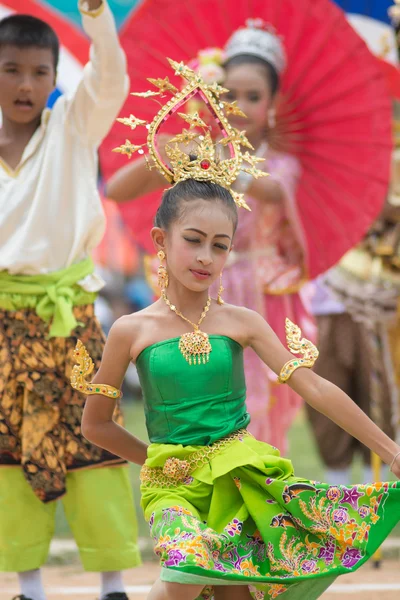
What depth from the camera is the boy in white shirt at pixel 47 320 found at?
4.60 meters

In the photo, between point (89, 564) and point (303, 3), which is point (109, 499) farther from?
point (303, 3)

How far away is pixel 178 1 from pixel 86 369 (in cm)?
251

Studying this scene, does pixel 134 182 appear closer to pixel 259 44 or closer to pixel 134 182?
pixel 134 182

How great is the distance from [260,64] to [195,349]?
7.40 ft

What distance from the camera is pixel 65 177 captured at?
4699 millimetres

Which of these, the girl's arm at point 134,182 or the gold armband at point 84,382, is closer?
the gold armband at point 84,382

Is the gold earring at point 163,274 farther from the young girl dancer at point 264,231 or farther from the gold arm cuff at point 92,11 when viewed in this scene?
the young girl dancer at point 264,231

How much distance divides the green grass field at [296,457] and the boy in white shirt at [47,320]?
216 centimetres

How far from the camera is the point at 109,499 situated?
184 inches

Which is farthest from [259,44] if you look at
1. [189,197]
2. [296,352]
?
[296,352]

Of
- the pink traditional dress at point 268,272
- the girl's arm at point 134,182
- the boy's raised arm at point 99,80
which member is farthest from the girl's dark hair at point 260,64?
the boy's raised arm at point 99,80

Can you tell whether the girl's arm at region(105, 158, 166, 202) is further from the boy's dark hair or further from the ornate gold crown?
the ornate gold crown

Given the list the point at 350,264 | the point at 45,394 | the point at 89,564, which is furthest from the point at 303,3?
the point at 89,564

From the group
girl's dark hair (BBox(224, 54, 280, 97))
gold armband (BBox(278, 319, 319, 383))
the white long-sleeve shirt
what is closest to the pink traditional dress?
girl's dark hair (BBox(224, 54, 280, 97))
